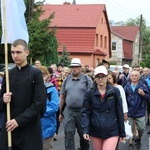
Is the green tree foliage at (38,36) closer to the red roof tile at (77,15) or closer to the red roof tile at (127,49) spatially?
the red roof tile at (77,15)

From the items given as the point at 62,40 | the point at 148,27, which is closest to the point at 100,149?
the point at 62,40

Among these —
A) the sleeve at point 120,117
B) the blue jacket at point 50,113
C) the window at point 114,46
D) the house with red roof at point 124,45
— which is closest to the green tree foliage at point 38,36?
the blue jacket at point 50,113

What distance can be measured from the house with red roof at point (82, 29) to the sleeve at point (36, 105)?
34744mm

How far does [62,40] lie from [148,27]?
48.8 metres

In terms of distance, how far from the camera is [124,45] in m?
57.5

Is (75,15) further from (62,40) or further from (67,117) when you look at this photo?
(67,117)

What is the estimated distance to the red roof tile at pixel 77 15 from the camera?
1644 inches

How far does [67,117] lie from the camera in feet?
24.7

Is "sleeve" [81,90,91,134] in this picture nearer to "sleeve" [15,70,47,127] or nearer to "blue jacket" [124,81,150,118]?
"sleeve" [15,70,47,127]

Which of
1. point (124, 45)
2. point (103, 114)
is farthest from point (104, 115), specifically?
point (124, 45)

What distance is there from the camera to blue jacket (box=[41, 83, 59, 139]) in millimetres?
5773

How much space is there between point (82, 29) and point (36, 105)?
121ft

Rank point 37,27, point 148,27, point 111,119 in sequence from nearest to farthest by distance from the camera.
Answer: point 111,119 < point 37,27 < point 148,27

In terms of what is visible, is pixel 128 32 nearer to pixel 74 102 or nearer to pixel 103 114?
pixel 74 102
